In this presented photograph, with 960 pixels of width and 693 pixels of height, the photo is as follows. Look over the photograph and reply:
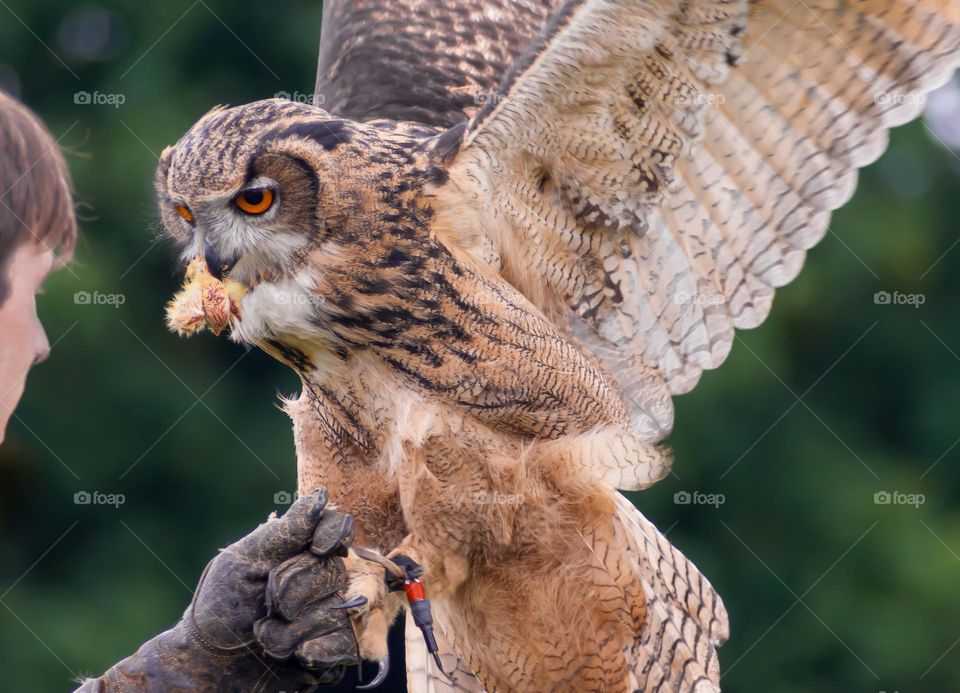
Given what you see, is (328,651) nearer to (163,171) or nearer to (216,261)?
(216,261)

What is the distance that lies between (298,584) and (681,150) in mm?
1117

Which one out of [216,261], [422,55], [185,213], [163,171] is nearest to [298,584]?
[216,261]

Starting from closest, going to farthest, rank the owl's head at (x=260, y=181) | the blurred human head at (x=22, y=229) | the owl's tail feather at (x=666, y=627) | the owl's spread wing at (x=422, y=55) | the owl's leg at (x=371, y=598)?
1. the blurred human head at (x=22, y=229)
2. the owl's head at (x=260, y=181)
3. the owl's leg at (x=371, y=598)
4. the owl's tail feather at (x=666, y=627)
5. the owl's spread wing at (x=422, y=55)

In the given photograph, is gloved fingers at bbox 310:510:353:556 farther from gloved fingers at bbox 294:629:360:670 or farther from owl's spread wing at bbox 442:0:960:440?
owl's spread wing at bbox 442:0:960:440

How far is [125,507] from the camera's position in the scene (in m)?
5.46

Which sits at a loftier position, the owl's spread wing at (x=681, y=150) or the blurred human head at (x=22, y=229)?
the owl's spread wing at (x=681, y=150)

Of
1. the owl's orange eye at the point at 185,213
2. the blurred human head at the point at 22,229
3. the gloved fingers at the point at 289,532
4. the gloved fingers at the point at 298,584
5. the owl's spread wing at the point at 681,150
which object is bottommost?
the gloved fingers at the point at 298,584

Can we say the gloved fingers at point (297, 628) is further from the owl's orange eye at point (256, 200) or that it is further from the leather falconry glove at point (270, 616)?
the owl's orange eye at point (256, 200)

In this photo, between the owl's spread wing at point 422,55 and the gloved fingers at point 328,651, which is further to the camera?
the owl's spread wing at point 422,55

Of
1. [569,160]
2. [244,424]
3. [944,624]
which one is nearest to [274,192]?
[569,160]

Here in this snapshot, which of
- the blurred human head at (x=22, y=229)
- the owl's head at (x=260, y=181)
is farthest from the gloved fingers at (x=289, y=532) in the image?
the blurred human head at (x=22, y=229)

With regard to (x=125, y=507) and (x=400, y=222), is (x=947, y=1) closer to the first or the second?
(x=400, y=222)

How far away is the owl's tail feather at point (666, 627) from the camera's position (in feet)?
9.23

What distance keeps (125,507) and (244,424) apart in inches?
27.0
